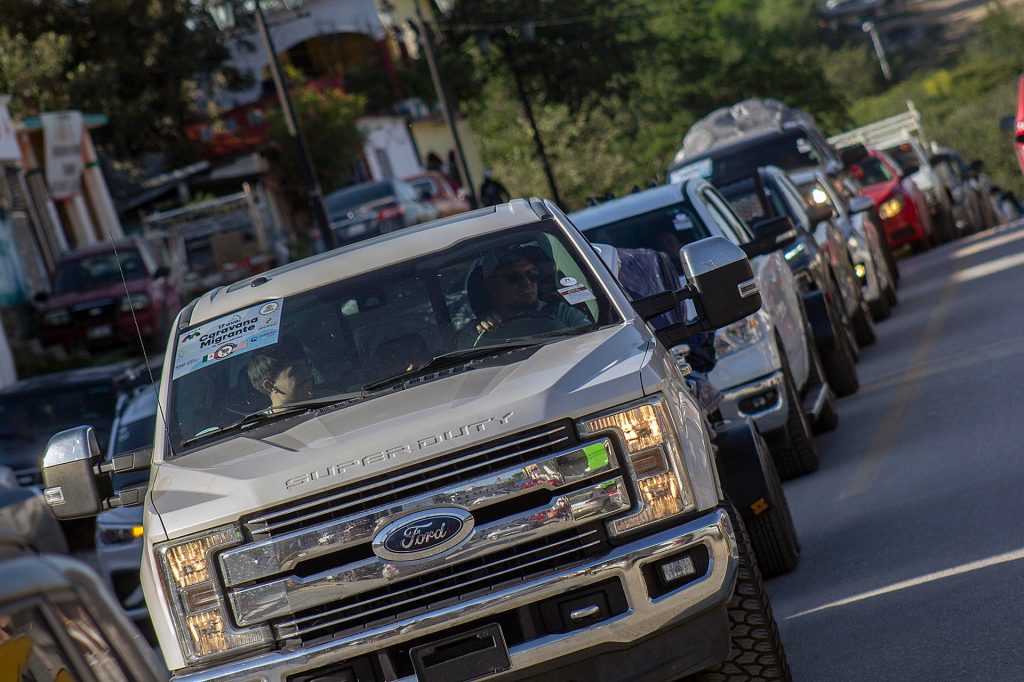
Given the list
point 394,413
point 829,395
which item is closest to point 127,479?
point 829,395

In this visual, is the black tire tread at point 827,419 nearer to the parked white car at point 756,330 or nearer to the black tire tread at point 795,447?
the parked white car at point 756,330

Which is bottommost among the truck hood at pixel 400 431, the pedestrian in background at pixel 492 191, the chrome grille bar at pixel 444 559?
the chrome grille bar at pixel 444 559

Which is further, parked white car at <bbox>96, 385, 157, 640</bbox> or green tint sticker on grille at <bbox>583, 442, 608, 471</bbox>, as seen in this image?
parked white car at <bbox>96, 385, 157, 640</bbox>

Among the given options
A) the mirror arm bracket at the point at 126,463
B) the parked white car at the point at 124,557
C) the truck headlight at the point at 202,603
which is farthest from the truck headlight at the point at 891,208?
the truck headlight at the point at 202,603

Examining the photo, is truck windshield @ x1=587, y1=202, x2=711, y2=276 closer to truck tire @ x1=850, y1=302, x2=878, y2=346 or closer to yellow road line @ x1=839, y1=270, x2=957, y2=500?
yellow road line @ x1=839, y1=270, x2=957, y2=500

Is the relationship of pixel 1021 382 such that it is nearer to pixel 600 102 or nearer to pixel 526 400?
pixel 526 400

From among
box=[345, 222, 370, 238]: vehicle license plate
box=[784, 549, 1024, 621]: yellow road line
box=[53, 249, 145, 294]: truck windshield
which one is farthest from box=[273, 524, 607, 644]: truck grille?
box=[345, 222, 370, 238]: vehicle license plate

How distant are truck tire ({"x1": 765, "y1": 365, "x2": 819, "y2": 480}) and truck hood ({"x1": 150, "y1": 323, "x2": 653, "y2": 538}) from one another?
4917 millimetres

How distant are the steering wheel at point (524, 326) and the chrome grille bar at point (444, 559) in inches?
43.4

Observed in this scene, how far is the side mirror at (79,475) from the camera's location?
6379 millimetres

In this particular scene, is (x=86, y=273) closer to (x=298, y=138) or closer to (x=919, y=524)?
(x=298, y=138)

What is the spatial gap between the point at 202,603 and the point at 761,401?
552 cm

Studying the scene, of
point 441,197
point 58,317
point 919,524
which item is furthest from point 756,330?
point 441,197

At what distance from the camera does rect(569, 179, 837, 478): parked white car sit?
10.5 m
